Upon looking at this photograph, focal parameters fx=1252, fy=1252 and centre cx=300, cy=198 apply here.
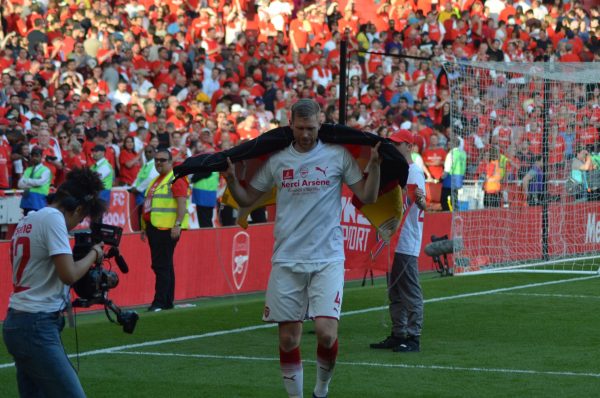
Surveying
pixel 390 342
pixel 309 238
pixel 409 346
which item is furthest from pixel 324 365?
pixel 390 342

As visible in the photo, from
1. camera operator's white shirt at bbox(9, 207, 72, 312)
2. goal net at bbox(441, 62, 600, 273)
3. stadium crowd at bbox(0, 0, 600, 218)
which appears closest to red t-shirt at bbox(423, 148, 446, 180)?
stadium crowd at bbox(0, 0, 600, 218)

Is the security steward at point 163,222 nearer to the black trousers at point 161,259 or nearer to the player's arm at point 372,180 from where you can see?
the black trousers at point 161,259

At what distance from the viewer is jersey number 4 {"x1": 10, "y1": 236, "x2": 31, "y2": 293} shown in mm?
7094

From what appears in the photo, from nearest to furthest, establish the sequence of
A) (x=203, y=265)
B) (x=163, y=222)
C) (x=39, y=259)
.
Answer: (x=39, y=259)
(x=163, y=222)
(x=203, y=265)

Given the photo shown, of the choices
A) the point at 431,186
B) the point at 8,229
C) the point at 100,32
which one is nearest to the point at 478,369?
the point at 8,229

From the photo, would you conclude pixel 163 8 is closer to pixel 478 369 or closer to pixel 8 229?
pixel 8 229

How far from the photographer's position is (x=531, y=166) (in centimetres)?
2169

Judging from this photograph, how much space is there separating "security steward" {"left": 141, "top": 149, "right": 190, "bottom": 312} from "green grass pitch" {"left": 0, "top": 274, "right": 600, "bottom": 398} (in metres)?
0.42

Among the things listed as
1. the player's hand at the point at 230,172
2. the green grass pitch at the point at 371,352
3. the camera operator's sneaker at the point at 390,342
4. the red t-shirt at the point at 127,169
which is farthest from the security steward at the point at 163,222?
the player's hand at the point at 230,172

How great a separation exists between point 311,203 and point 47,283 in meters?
2.31

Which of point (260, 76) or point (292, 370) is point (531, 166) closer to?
point (260, 76)

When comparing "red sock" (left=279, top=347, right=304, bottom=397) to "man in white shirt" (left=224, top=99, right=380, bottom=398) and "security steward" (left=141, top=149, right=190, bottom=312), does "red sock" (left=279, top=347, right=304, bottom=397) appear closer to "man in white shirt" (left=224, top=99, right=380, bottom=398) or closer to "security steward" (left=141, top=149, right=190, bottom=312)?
"man in white shirt" (left=224, top=99, right=380, bottom=398)

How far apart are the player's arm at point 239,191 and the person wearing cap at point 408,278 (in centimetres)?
293

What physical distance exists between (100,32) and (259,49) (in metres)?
5.00
